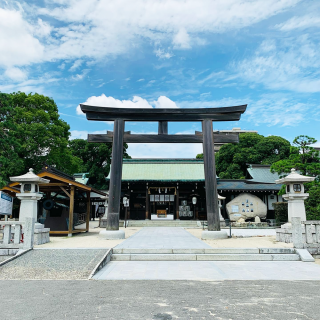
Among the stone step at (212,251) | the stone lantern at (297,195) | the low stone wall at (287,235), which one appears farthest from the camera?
the stone lantern at (297,195)

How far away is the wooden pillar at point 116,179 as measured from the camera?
39.5 feet

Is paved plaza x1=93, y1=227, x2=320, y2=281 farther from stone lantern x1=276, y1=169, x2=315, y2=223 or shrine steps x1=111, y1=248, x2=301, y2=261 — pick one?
stone lantern x1=276, y1=169, x2=315, y2=223

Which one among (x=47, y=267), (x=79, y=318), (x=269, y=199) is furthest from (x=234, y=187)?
(x=79, y=318)

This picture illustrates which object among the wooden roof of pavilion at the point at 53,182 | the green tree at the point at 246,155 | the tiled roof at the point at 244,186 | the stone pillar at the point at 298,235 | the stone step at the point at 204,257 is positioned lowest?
the stone step at the point at 204,257

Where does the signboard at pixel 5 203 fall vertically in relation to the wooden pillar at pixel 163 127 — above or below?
below

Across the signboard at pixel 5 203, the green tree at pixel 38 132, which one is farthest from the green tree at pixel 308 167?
the green tree at pixel 38 132

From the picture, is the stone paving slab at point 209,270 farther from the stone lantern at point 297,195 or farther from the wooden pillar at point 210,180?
the wooden pillar at point 210,180

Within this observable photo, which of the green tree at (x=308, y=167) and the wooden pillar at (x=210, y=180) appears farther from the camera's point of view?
the green tree at (x=308, y=167)

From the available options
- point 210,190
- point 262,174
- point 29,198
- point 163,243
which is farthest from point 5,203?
point 262,174

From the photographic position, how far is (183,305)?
4.27 m

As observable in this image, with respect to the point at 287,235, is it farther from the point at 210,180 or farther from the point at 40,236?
the point at 40,236

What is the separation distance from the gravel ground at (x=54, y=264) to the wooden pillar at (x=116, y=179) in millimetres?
3807

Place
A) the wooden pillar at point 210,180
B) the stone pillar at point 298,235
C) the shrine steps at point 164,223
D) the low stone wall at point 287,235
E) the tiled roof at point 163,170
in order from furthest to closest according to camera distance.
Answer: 1. the tiled roof at point 163,170
2. the shrine steps at point 164,223
3. the wooden pillar at point 210,180
4. the low stone wall at point 287,235
5. the stone pillar at point 298,235

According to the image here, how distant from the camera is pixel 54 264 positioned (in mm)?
6980
